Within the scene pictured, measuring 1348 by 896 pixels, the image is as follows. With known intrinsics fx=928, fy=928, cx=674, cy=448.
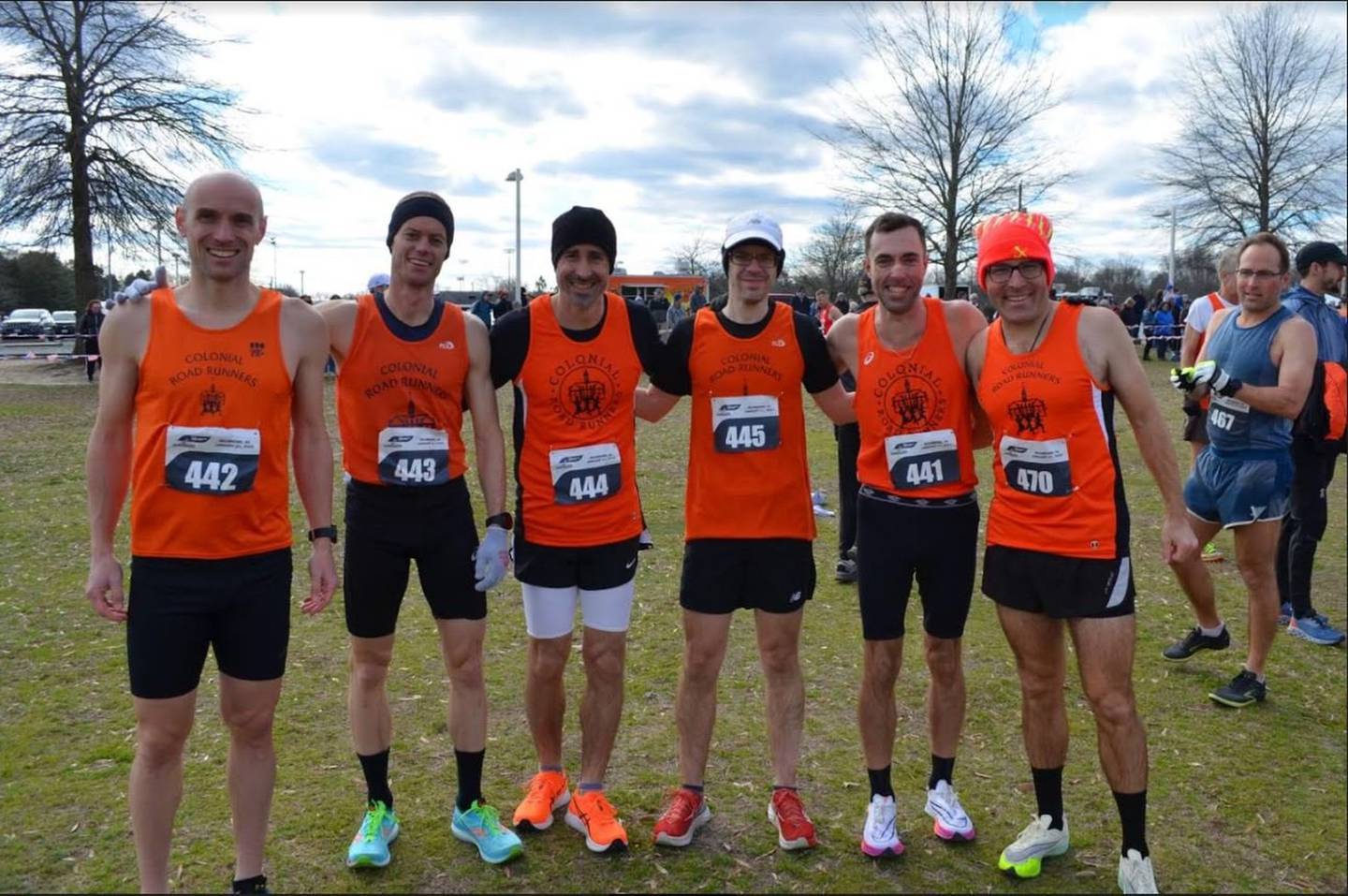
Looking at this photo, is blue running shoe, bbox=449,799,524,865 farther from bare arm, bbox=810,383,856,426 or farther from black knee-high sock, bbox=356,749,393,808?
bare arm, bbox=810,383,856,426

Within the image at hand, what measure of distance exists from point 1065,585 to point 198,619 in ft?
9.09

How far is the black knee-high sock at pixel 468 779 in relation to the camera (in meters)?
3.46

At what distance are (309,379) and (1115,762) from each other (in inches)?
118

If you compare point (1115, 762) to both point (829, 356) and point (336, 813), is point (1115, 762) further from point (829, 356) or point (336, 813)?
A: point (336, 813)

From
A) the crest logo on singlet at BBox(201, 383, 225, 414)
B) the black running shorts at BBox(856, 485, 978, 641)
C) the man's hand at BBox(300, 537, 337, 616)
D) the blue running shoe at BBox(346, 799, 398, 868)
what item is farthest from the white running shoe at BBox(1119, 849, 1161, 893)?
the crest logo on singlet at BBox(201, 383, 225, 414)

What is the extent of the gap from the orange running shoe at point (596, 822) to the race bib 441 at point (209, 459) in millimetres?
1708

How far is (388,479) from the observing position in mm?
3283

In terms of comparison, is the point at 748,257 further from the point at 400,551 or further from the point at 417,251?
the point at 400,551

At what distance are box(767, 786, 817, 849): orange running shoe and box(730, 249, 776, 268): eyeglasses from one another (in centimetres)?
200

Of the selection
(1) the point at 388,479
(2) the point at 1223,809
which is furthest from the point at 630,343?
(2) the point at 1223,809

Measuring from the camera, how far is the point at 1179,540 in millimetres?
3133

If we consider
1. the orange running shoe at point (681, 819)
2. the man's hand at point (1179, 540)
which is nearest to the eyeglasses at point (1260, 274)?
the man's hand at point (1179, 540)

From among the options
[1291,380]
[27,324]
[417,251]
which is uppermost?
[27,324]

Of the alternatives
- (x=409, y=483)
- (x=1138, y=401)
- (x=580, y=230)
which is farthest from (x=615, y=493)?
(x=1138, y=401)
